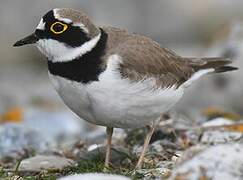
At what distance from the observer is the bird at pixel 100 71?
6723 millimetres

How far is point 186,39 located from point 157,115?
12.7m

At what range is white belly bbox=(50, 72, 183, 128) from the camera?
668 cm

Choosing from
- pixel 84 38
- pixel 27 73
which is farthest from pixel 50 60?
→ pixel 27 73

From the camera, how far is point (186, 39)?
1984 centimetres

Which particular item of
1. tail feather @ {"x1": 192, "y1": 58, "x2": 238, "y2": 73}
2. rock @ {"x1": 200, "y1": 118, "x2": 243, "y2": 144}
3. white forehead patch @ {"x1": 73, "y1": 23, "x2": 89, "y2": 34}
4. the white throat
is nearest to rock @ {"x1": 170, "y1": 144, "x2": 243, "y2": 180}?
the white throat

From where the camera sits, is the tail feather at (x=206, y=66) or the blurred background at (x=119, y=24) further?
the blurred background at (x=119, y=24)

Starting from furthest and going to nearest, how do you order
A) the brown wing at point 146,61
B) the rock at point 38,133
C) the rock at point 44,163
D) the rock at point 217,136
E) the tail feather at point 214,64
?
the rock at point 38,133
the tail feather at point 214,64
the rock at point 217,136
the rock at point 44,163
the brown wing at point 146,61

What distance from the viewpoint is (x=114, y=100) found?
22.1 ft

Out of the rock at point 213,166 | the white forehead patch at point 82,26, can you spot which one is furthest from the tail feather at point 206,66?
the rock at point 213,166

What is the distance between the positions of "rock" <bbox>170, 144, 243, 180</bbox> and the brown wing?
1858 mm

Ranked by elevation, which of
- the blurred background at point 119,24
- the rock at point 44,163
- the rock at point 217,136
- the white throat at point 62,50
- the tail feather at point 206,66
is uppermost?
the white throat at point 62,50

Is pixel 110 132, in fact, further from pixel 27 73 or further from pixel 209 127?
pixel 27 73

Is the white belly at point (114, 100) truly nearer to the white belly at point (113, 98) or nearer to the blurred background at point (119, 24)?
the white belly at point (113, 98)

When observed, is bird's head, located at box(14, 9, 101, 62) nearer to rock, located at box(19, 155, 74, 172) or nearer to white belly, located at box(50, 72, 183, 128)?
white belly, located at box(50, 72, 183, 128)
